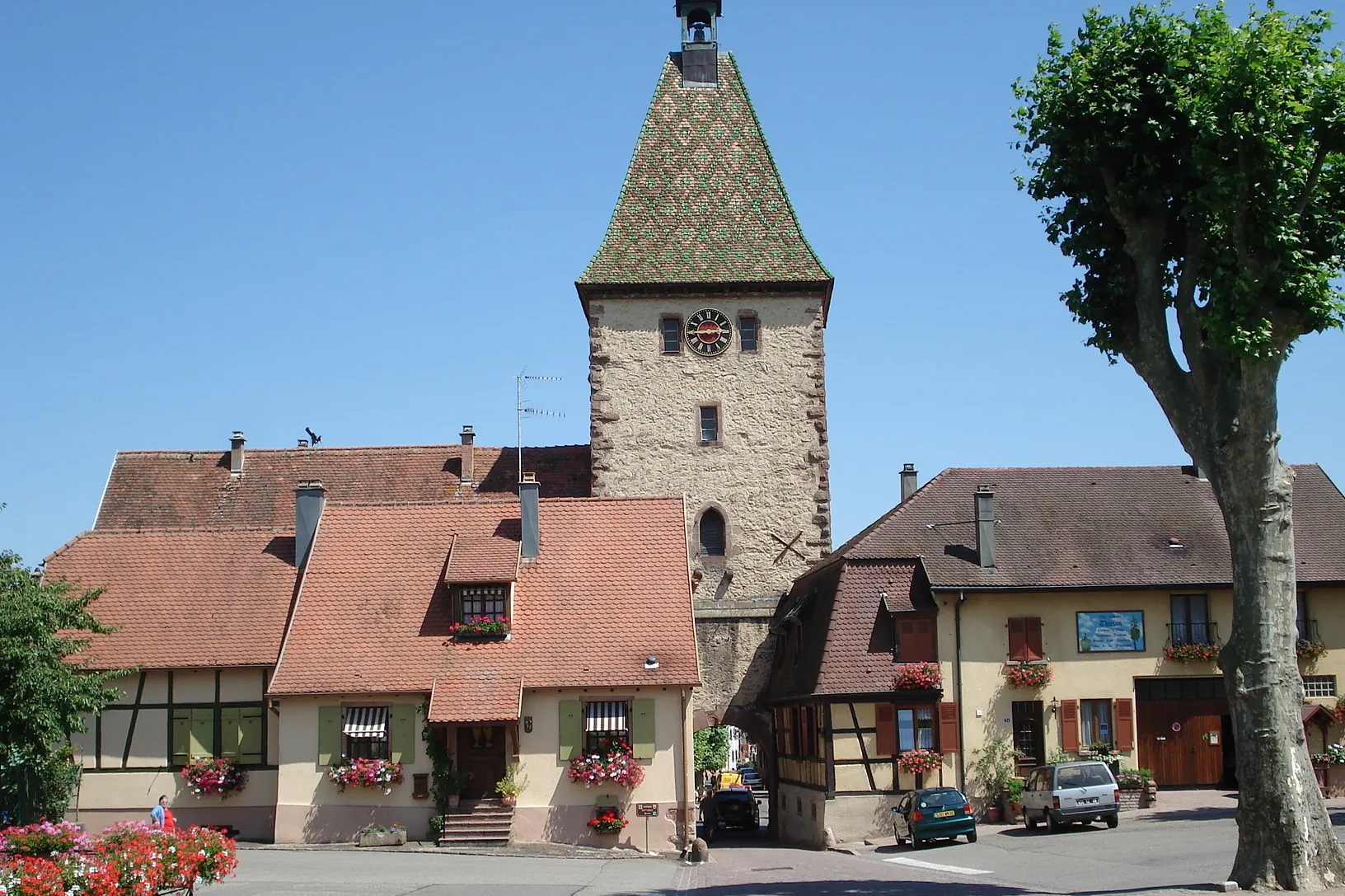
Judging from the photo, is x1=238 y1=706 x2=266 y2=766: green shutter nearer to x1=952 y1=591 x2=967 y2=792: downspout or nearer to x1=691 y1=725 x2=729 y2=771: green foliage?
x1=952 y1=591 x2=967 y2=792: downspout

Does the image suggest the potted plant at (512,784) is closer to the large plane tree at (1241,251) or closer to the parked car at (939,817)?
the parked car at (939,817)

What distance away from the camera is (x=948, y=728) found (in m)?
31.1

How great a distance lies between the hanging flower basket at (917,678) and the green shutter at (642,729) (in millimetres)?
5939

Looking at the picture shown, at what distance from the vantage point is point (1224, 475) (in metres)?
16.5

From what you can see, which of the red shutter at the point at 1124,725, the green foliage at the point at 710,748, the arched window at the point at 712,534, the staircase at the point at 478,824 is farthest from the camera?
the green foliage at the point at 710,748

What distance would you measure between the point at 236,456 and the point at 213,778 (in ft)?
43.0

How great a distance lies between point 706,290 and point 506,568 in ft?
36.6

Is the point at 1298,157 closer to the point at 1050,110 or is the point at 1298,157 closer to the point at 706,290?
the point at 1050,110

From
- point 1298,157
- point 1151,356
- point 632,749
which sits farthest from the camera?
point 632,749

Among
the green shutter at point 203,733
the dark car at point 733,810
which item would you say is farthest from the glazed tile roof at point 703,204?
the green shutter at point 203,733

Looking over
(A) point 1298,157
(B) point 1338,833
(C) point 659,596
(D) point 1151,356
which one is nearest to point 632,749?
(C) point 659,596

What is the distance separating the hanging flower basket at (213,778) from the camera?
27766 millimetres

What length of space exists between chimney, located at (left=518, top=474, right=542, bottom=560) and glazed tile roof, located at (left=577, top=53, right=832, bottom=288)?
801 cm

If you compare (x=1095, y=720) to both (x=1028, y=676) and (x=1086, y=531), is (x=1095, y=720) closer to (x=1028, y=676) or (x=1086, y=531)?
(x=1028, y=676)
